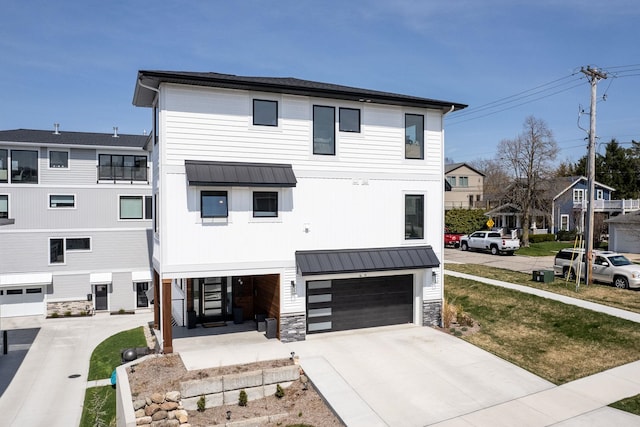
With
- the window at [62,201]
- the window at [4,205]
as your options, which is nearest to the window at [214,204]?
the window at [62,201]

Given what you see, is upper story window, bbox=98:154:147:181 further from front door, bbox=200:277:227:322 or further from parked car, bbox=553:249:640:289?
parked car, bbox=553:249:640:289

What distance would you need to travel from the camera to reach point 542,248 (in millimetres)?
41531

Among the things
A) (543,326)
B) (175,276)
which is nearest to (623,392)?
(543,326)

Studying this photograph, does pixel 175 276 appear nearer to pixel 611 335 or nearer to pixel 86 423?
pixel 86 423

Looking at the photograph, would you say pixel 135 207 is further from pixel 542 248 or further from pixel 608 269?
pixel 542 248

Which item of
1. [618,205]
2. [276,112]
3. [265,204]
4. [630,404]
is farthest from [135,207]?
[618,205]

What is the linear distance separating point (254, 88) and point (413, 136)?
6544 mm

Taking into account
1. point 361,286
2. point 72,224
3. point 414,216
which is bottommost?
point 361,286

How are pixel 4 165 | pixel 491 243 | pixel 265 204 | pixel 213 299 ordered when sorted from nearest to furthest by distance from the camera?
pixel 265 204 < pixel 213 299 < pixel 4 165 < pixel 491 243

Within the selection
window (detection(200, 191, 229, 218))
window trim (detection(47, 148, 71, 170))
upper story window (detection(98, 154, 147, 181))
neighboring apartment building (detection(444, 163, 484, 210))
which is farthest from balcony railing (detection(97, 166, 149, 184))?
neighboring apartment building (detection(444, 163, 484, 210))

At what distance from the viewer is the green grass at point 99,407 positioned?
1280 centimetres

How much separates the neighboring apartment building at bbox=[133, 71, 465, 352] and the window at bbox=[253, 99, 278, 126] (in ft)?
0.11

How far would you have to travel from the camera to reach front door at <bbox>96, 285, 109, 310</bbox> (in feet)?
93.4

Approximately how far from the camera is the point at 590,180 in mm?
22891
